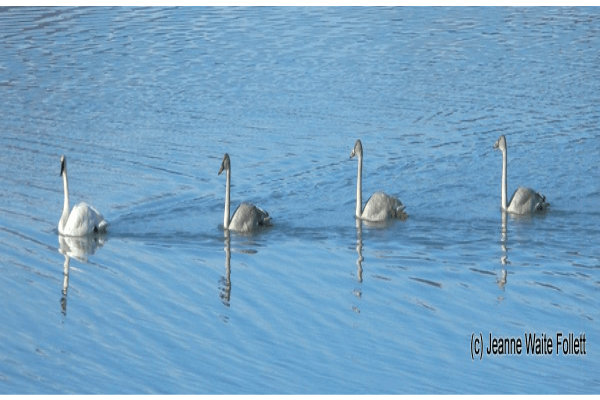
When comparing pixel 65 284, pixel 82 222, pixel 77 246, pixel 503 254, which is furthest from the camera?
pixel 82 222

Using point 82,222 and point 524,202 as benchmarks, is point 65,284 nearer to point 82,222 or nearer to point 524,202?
point 82,222

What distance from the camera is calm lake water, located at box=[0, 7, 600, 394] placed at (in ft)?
44.8

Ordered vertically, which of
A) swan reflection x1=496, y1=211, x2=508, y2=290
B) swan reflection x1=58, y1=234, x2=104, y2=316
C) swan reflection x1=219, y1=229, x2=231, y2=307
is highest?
swan reflection x1=58, y1=234, x2=104, y2=316

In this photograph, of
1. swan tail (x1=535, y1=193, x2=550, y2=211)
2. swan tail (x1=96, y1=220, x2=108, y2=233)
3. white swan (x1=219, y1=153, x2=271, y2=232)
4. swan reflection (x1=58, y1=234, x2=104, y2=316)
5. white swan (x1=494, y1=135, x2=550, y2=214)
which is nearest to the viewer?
swan reflection (x1=58, y1=234, x2=104, y2=316)

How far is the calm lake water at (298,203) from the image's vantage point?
13648 mm

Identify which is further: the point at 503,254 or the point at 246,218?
the point at 246,218

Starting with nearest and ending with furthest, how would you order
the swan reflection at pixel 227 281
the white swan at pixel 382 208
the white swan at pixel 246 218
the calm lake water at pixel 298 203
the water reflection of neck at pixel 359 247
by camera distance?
the calm lake water at pixel 298 203
the swan reflection at pixel 227 281
the water reflection of neck at pixel 359 247
the white swan at pixel 246 218
the white swan at pixel 382 208

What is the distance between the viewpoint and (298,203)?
20250 millimetres

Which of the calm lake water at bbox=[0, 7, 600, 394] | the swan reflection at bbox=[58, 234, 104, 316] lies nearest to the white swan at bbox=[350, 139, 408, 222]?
the calm lake water at bbox=[0, 7, 600, 394]

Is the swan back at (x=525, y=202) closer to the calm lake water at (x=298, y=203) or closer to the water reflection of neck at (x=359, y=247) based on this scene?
the calm lake water at (x=298, y=203)

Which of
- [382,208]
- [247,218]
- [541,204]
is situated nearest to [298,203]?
[382,208]

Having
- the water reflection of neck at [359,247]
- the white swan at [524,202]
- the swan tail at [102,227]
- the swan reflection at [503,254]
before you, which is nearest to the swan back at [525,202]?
the white swan at [524,202]

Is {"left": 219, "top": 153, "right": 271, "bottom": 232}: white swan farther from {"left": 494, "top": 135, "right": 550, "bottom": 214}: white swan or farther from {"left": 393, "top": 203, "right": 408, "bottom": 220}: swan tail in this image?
{"left": 494, "top": 135, "right": 550, "bottom": 214}: white swan

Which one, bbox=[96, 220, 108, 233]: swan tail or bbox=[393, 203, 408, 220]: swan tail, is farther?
bbox=[393, 203, 408, 220]: swan tail
